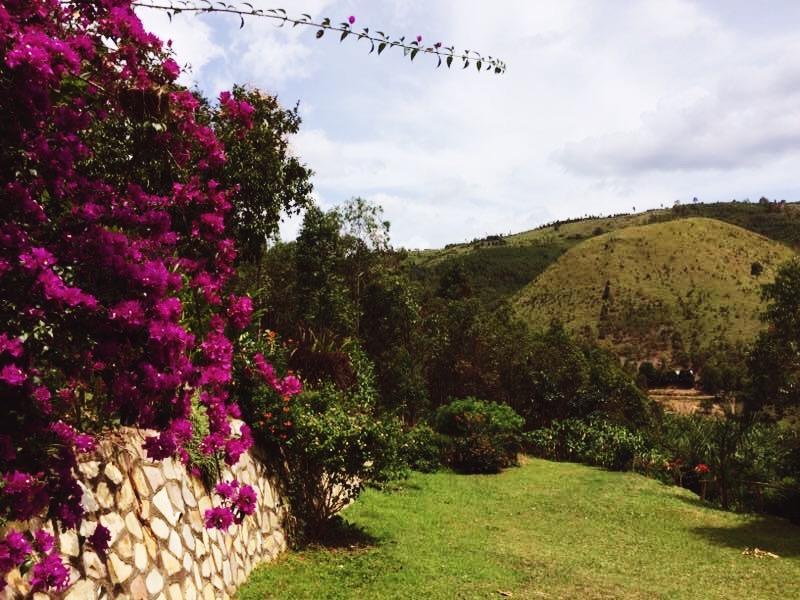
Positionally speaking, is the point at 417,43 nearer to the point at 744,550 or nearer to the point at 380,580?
the point at 380,580

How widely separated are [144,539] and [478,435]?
45.7 feet

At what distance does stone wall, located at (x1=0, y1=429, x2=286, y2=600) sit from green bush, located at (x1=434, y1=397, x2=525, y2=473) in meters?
11.6

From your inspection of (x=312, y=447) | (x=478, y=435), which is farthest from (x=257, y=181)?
(x=478, y=435)

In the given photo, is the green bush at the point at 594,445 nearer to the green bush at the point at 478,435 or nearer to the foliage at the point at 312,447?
the green bush at the point at 478,435

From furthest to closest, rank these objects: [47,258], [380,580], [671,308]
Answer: [671,308] < [380,580] < [47,258]

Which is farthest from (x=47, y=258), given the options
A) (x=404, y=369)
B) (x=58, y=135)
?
(x=404, y=369)

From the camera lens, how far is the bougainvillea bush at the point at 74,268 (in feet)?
8.66

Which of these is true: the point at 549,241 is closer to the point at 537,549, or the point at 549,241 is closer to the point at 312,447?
the point at 537,549

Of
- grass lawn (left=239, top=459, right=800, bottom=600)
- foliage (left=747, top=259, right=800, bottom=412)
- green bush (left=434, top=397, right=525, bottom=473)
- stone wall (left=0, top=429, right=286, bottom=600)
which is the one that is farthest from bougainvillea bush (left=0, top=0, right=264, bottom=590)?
green bush (left=434, top=397, right=525, bottom=473)

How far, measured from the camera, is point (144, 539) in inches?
192

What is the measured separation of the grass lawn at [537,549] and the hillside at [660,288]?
169ft

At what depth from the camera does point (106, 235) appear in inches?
113

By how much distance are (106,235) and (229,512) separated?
1.83 metres

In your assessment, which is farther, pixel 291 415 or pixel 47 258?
pixel 291 415
